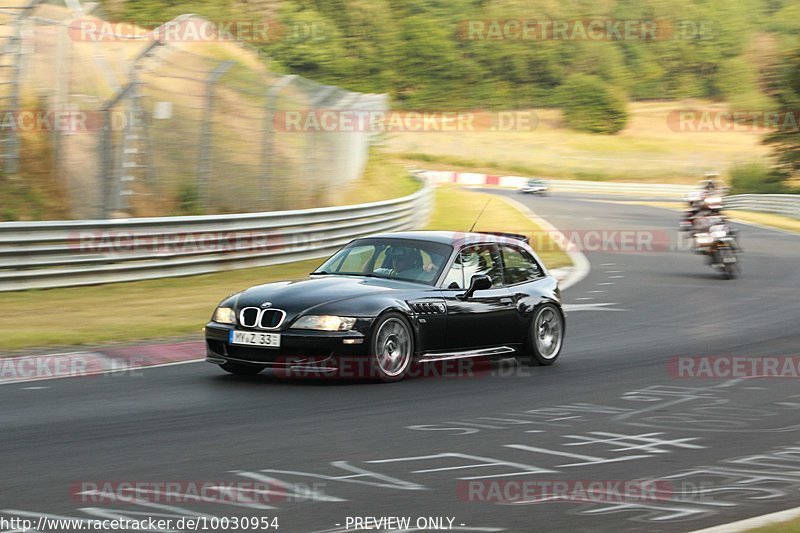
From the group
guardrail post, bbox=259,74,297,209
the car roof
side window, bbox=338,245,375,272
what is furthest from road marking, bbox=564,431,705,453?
guardrail post, bbox=259,74,297,209

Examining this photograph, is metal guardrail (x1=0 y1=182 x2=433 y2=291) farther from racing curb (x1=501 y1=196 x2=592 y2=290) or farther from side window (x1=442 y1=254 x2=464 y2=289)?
side window (x1=442 y1=254 x2=464 y2=289)

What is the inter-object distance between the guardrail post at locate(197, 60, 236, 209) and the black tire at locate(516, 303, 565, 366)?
943cm

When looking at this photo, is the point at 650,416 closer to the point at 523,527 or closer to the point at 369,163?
the point at 523,527

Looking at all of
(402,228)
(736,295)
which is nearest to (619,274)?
(736,295)

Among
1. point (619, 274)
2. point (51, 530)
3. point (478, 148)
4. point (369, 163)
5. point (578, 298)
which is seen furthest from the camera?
point (478, 148)

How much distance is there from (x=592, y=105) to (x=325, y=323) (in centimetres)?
9702

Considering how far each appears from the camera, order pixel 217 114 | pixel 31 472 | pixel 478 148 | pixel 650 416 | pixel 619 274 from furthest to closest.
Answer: pixel 478 148
pixel 619 274
pixel 217 114
pixel 650 416
pixel 31 472

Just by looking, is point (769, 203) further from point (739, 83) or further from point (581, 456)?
point (739, 83)

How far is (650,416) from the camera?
8.87 meters

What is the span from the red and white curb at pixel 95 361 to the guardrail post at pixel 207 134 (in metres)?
7.94

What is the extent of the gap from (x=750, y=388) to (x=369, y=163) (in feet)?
83.0

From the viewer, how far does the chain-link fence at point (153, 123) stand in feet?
64.1

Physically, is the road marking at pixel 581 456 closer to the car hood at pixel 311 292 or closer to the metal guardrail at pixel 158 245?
the car hood at pixel 311 292

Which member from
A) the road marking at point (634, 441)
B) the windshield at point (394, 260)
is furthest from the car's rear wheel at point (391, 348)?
the road marking at point (634, 441)
